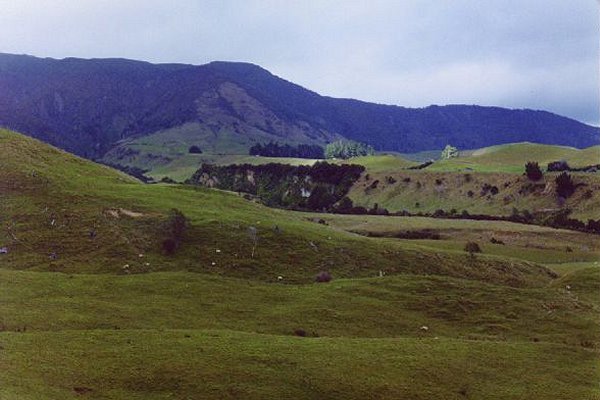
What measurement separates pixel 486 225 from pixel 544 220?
74.2 feet

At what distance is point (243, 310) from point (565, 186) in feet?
460

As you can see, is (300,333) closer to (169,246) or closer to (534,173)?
(169,246)

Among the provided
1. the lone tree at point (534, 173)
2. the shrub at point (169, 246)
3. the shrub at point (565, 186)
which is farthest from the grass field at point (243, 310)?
the lone tree at point (534, 173)

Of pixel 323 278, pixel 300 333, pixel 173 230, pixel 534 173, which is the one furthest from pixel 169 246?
pixel 534 173

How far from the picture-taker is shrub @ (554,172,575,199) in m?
160

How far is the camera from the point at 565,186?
161375mm

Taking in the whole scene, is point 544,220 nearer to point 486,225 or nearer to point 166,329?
point 486,225

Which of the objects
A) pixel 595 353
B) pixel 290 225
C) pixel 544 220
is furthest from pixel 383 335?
pixel 544 220

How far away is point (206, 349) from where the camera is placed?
106 feet

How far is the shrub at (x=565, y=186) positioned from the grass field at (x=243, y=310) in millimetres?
93414

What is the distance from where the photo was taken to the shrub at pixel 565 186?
16025cm

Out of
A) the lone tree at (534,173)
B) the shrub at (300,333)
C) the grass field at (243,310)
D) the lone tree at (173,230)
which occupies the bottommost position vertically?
the shrub at (300,333)

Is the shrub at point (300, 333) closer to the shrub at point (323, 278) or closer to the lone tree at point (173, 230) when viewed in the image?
the shrub at point (323, 278)

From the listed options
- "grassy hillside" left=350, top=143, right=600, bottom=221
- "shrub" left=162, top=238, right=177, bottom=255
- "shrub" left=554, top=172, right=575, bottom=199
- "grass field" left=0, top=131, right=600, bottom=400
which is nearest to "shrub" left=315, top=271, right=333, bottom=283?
"grass field" left=0, top=131, right=600, bottom=400
